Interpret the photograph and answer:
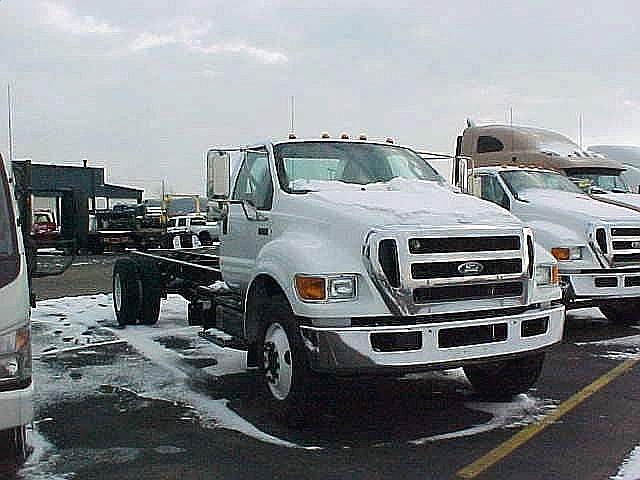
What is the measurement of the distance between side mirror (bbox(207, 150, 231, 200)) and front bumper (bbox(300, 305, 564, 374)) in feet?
6.95

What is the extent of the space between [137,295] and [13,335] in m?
6.47

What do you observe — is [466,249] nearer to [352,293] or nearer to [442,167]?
[352,293]

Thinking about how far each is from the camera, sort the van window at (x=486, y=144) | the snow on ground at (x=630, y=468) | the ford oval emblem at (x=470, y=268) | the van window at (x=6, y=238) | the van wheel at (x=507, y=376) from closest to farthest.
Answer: the van window at (x=6, y=238)
the snow on ground at (x=630, y=468)
the ford oval emblem at (x=470, y=268)
the van wheel at (x=507, y=376)
the van window at (x=486, y=144)

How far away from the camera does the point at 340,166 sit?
283 inches

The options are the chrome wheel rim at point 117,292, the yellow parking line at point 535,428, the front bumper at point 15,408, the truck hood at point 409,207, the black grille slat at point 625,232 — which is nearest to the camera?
A: the front bumper at point 15,408

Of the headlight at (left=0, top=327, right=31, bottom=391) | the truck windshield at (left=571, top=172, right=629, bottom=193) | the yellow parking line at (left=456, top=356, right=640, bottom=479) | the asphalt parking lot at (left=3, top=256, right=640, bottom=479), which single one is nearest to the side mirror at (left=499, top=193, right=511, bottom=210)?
the asphalt parking lot at (left=3, top=256, right=640, bottom=479)

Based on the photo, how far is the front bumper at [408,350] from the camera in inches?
209

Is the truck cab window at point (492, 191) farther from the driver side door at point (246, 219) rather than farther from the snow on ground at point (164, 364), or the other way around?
the driver side door at point (246, 219)

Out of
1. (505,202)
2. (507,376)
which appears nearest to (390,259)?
(507,376)

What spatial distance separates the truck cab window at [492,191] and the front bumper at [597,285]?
2088 mm

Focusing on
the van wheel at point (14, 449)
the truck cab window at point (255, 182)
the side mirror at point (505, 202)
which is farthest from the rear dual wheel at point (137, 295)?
the van wheel at point (14, 449)

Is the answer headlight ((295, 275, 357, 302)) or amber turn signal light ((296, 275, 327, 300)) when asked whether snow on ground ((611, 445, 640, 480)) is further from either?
amber turn signal light ((296, 275, 327, 300))

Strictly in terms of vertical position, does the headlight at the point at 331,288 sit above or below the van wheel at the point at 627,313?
above

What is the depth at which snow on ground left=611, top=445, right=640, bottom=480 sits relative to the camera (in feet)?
15.7
